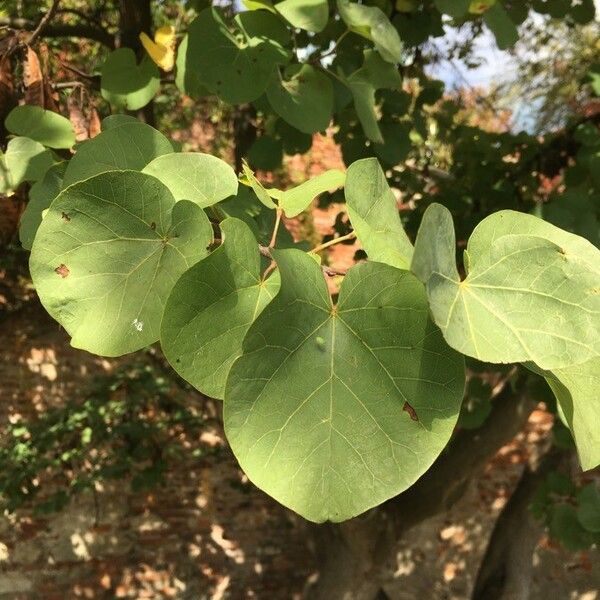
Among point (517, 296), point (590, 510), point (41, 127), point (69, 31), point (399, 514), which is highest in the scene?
point (517, 296)

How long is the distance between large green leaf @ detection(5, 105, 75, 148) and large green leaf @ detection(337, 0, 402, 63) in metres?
0.43

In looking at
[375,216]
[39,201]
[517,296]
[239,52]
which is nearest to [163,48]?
[239,52]

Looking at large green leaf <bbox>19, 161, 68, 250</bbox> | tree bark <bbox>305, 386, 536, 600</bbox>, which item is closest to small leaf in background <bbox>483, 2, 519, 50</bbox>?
large green leaf <bbox>19, 161, 68, 250</bbox>

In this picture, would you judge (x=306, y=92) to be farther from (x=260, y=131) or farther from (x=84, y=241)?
(x=260, y=131)

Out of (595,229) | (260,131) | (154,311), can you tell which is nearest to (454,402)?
(154,311)

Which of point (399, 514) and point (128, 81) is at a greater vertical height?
point (128, 81)

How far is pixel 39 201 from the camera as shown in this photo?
2.61ft

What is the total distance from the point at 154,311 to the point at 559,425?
1979 millimetres

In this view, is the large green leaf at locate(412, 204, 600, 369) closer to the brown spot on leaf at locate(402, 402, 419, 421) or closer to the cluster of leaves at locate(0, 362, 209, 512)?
Answer: the brown spot on leaf at locate(402, 402, 419, 421)

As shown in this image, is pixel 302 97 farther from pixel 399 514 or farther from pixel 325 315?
pixel 399 514

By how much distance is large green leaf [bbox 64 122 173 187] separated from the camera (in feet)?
2.38

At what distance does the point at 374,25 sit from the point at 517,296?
2.16 ft

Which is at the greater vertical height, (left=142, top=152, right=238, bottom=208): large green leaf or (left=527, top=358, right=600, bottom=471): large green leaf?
(left=142, top=152, right=238, bottom=208): large green leaf

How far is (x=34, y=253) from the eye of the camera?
0.59 metres
